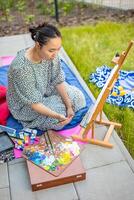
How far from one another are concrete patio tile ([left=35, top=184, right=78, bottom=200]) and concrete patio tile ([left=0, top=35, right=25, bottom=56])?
2.69 m

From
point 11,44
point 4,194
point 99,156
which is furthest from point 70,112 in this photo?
point 11,44

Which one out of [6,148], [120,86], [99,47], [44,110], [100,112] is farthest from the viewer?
[99,47]

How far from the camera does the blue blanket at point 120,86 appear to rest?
3852 millimetres

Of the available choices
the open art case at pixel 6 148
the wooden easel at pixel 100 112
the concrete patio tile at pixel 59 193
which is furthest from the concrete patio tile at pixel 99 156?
the open art case at pixel 6 148

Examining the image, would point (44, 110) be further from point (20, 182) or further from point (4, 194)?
point (4, 194)

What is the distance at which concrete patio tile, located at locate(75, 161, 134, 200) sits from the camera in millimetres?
2773

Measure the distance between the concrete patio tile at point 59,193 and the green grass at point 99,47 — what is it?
3.34 ft

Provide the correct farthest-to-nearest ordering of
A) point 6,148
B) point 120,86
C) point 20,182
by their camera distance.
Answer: point 120,86 → point 6,148 → point 20,182

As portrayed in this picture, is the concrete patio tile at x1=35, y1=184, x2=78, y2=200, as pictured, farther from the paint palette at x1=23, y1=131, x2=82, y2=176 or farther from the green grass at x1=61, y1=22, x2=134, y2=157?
the green grass at x1=61, y1=22, x2=134, y2=157

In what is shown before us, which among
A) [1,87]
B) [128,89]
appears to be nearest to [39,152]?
[1,87]

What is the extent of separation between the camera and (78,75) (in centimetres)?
436

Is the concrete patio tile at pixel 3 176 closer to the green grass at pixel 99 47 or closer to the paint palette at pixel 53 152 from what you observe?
the paint palette at pixel 53 152

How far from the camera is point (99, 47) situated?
5.08 meters

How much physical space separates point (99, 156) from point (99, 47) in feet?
7.49
